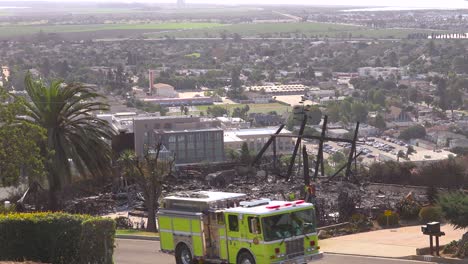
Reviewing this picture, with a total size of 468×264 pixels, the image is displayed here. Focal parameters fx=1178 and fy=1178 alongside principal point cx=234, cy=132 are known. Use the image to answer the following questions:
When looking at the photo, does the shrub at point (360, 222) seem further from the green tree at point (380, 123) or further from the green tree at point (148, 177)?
the green tree at point (380, 123)

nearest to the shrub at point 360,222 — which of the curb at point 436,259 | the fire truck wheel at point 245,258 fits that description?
the curb at point 436,259

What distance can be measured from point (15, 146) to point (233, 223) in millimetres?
7181

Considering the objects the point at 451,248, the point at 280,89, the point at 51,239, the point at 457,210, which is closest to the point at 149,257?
the point at 51,239

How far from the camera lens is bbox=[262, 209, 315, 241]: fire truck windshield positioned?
19.7 m

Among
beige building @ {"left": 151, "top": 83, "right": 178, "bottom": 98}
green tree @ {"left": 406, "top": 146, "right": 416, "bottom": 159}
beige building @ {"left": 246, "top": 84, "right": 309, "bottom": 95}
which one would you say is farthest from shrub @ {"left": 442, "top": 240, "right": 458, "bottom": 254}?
beige building @ {"left": 246, "top": 84, "right": 309, "bottom": 95}

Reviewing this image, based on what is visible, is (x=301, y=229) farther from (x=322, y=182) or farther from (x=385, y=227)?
(x=322, y=182)

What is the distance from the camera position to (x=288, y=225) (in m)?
19.9

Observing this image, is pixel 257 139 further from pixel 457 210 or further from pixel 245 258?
pixel 245 258

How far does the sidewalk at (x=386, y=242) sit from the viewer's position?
76.1 ft

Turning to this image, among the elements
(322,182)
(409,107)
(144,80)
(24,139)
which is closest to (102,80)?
(144,80)

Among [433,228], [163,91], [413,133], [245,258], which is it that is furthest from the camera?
[163,91]

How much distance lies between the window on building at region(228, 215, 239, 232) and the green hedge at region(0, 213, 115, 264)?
2108 millimetres

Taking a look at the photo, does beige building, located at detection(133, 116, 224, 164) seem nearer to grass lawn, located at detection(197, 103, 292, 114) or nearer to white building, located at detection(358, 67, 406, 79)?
grass lawn, located at detection(197, 103, 292, 114)

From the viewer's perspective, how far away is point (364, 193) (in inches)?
1314
